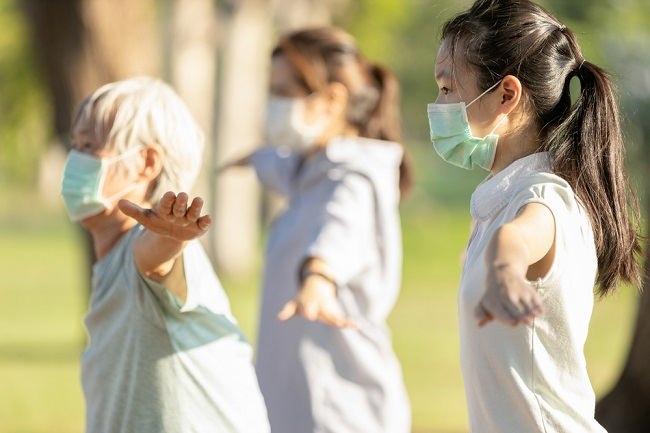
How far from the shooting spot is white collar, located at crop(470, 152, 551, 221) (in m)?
3.39

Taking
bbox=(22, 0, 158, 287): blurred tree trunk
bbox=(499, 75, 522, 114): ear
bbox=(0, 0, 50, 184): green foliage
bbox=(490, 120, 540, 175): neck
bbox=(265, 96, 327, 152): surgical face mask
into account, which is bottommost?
bbox=(490, 120, 540, 175): neck

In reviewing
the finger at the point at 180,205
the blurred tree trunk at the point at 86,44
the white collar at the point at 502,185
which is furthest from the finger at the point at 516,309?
the blurred tree trunk at the point at 86,44

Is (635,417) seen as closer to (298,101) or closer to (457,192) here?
(298,101)

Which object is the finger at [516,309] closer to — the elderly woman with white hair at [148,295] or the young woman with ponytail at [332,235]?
the elderly woman with white hair at [148,295]

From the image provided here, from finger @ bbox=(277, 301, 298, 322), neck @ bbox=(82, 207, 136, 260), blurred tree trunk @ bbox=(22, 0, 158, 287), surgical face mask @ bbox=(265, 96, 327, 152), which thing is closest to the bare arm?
finger @ bbox=(277, 301, 298, 322)

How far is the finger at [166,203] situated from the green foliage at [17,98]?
974 inches

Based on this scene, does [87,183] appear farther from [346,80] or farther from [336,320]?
[346,80]

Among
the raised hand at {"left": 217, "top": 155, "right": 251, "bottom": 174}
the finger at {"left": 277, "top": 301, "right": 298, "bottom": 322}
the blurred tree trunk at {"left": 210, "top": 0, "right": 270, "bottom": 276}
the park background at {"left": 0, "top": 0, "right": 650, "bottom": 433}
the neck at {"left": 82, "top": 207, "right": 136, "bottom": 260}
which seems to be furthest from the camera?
the blurred tree trunk at {"left": 210, "top": 0, "right": 270, "bottom": 276}

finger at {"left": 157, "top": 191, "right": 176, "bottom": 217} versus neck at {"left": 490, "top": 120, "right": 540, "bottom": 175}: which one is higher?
neck at {"left": 490, "top": 120, "right": 540, "bottom": 175}

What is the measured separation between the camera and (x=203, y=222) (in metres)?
3.49

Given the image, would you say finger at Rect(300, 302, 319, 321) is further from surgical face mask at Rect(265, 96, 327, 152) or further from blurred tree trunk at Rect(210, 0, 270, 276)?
blurred tree trunk at Rect(210, 0, 270, 276)

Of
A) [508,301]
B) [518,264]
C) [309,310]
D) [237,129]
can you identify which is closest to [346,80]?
[309,310]

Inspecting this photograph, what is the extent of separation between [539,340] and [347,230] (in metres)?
2.04

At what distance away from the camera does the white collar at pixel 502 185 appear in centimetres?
339
